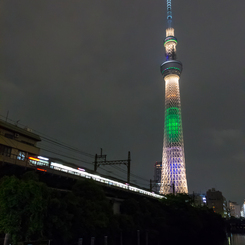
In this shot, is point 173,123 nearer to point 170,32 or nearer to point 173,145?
point 173,145

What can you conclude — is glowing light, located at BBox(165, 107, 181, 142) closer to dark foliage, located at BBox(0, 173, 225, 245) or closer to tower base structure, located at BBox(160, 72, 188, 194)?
tower base structure, located at BBox(160, 72, 188, 194)

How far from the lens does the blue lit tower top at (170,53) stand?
378ft

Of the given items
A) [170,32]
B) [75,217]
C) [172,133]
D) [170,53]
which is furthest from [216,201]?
[75,217]

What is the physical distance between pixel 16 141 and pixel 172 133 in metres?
73.1

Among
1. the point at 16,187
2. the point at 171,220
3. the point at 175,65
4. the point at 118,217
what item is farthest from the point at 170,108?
the point at 16,187

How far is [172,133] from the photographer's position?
10606 centimetres

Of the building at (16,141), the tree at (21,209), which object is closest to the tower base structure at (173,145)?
the building at (16,141)

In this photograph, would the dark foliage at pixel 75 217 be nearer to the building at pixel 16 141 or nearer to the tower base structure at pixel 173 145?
the building at pixel 16 141

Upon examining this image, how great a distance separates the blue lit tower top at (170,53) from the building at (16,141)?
80.7m

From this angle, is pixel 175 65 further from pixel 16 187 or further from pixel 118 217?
pixel 16 187

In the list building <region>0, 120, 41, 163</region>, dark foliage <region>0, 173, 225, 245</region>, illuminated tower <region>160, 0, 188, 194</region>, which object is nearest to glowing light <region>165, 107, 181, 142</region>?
illuminated tower <region>160, 0, 188, 194</region>

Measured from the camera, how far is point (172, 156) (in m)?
102

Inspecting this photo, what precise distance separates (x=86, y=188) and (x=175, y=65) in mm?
97436

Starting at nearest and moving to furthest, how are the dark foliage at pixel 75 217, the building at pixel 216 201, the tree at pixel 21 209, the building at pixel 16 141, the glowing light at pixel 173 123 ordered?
the tree at pixel 21 209 → the dark foliage at pixel 75 217 → the building at pixel 16 141 → the glowing light at pixel 173 123 → the building at pixel 216 201
